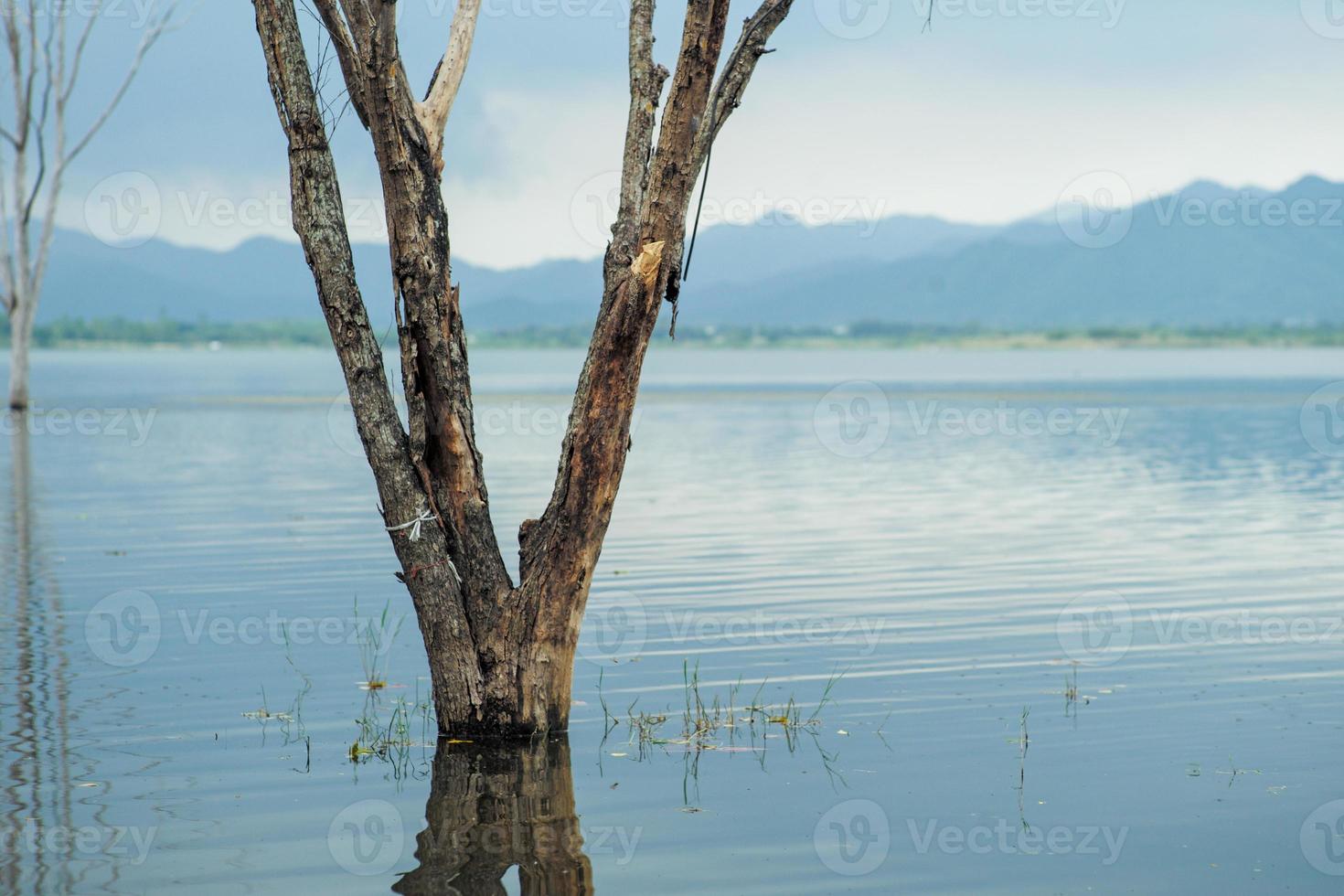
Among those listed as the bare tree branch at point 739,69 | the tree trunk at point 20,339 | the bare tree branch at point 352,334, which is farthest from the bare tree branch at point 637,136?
the tree trunk at point 20,339

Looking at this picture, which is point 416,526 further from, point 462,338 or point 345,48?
point 345,48

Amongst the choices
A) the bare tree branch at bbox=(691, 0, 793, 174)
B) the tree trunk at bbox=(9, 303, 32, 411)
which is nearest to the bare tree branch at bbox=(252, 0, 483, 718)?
the bare tree branch at bbox=(691, 0, 793, 174)

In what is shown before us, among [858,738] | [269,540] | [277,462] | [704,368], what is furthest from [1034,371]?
[858,738]

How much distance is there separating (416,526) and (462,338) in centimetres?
116

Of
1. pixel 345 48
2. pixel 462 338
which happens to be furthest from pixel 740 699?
pixel 345 48

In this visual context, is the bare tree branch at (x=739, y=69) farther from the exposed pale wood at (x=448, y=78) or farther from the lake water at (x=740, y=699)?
the lake water at (x=740, y=699)

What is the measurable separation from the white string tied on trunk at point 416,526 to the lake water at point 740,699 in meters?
1.33

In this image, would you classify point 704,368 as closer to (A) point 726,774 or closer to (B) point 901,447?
(B) point 901,447

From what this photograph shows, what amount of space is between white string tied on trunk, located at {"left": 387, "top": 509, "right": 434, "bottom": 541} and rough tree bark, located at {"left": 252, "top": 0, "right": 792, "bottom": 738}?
0.07ft

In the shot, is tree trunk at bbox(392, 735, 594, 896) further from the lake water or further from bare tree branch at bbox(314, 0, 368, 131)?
bare tree branch at bbox(314, 0, 368, 131)

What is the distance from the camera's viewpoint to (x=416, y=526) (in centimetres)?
886

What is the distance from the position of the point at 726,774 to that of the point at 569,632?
1.26 m

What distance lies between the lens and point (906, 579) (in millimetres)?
15258

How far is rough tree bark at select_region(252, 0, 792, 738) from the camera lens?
28.1 feet
